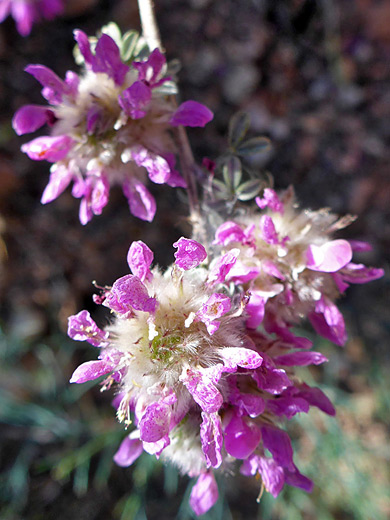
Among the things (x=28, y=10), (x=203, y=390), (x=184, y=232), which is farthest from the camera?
(x=184, y=232)

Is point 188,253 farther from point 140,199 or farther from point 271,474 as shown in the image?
point 271,474

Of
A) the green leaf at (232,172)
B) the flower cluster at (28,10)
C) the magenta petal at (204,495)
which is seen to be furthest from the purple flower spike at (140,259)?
the flower cluster at (28,10)

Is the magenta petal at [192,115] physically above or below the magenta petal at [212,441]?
above

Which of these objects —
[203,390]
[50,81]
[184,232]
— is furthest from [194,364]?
[184,232]

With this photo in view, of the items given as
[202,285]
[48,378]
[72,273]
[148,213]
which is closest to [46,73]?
[148,213]

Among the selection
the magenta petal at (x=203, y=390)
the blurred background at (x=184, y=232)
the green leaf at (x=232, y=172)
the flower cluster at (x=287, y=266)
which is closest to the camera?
the magenta petal at (x=203, y=390)

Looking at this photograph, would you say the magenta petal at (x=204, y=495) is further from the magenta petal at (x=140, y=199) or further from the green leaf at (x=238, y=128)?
the green leaf at (x=238, y=128)

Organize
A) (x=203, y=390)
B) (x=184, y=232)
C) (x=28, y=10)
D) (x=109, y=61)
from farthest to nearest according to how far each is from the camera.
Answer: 1. (x=184, y=232)
2. (x=28, y=10)
3. (x=109, y=61)
4. (x=203, y=390)
